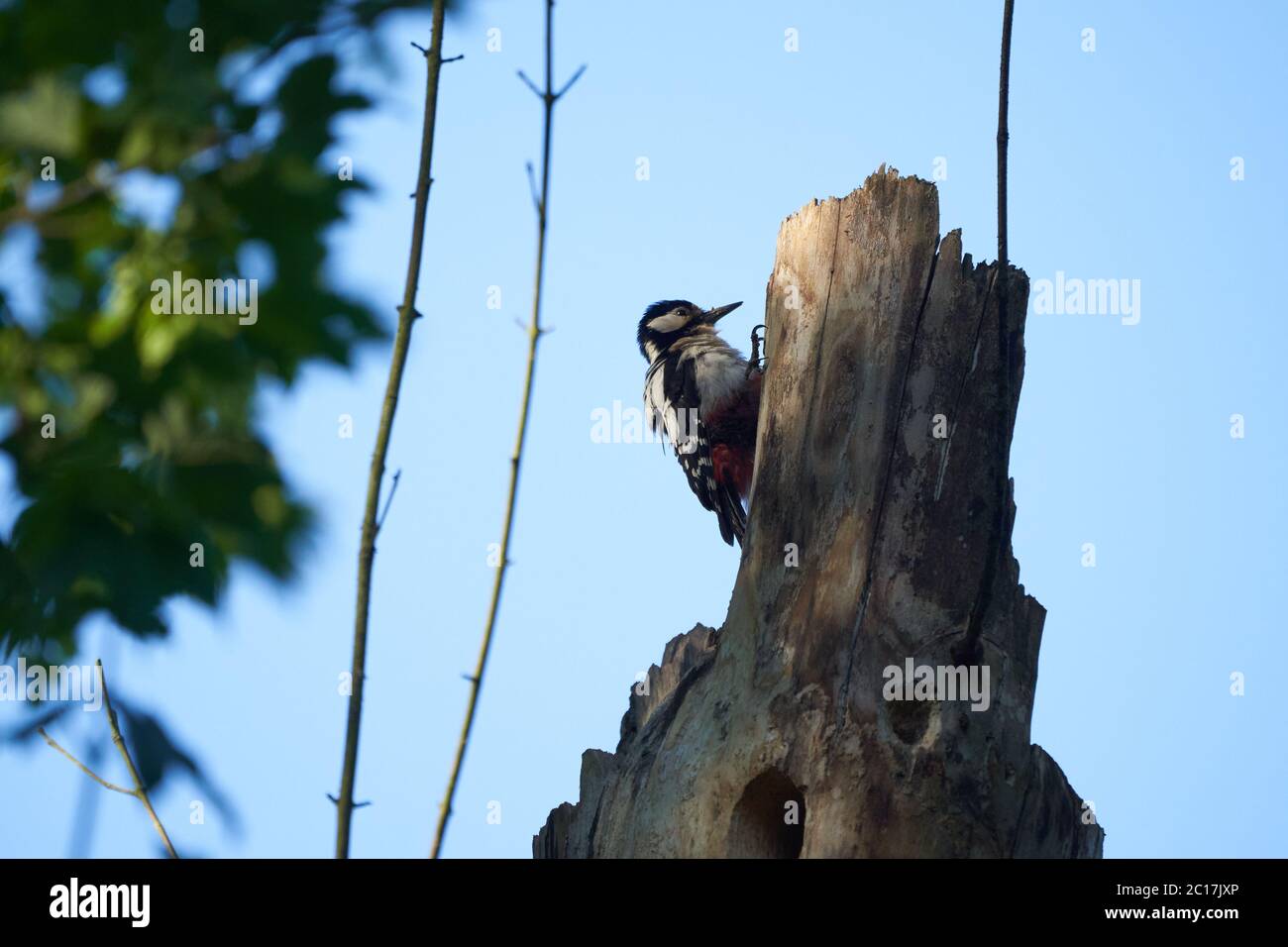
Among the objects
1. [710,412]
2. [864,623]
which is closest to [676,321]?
[710,412]

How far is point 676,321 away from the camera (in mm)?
7887

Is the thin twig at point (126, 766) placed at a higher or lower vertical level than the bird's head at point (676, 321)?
lower

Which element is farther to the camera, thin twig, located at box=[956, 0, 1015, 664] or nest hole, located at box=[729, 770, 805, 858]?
nest hole, located at box=[729, 770, 805, 858]

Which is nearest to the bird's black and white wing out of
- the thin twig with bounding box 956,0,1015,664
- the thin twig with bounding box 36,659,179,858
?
the thin twig with bounding box 956,0,1015,664

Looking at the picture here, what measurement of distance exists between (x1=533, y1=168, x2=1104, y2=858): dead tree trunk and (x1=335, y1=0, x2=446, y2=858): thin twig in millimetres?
2173

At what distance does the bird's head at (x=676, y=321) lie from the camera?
7.83m

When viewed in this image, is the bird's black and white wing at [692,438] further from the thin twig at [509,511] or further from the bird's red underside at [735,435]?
the thin twig at [509,511]

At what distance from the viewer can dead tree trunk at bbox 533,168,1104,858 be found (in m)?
3.42

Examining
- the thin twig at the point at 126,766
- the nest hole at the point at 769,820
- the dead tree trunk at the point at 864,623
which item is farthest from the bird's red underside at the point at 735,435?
the thin twig at the point at 126,766

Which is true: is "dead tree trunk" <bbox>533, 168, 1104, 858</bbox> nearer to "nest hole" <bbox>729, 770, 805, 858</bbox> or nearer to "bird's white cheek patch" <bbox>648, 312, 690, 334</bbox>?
"nest hole" <bbox>729, 770, 805, 858</bbox>

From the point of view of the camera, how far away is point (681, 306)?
7.87 meters
